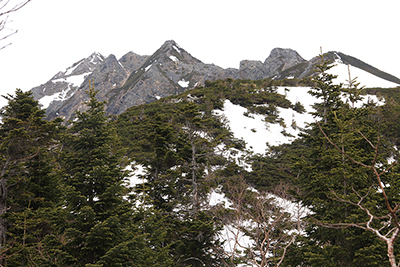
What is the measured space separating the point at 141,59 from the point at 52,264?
15970 centimetres

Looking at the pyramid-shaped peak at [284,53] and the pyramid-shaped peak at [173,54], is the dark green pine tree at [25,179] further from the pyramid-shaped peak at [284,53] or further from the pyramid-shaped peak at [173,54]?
the pyramid-shaped peak at [284,53]

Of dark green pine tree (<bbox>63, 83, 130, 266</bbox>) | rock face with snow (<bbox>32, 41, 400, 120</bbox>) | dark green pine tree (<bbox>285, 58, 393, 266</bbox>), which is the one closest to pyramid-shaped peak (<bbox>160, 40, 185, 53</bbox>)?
rock face with snow (<bbox>32, 41, 400, 120</bbox>)

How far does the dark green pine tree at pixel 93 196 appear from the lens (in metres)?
7.08

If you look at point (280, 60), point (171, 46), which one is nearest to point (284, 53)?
point (280, 60)

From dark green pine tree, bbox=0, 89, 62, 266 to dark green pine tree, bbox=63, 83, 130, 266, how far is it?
164cm

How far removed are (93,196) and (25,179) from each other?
4.04m

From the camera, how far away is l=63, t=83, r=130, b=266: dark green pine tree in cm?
708

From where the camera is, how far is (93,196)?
7957 mm

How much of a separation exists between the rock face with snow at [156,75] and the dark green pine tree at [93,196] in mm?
87437

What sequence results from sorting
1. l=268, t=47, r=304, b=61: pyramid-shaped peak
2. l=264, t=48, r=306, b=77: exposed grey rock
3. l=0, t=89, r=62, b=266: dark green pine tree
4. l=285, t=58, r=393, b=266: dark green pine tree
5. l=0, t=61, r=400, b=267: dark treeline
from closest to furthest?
1. l=285, t=58, r=393, b=266: dark green pine tree
2. l=0, t=61, r=400, b=267: dark treeline
3. l=0, t=89, r=62, b=266: dark green pine tree
4. l=264, t=48, r=306, b=77: exposed grey rock
5. l=268, t=47, r=304, b=61: pyramid-shaped peak

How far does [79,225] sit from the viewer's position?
7.23 m

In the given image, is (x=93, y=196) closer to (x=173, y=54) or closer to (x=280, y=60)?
(x=173, y=54)

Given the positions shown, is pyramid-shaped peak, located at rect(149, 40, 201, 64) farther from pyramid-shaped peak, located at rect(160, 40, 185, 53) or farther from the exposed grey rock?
the exposed grey rock

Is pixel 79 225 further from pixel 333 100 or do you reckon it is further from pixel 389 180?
pixel 333 100
